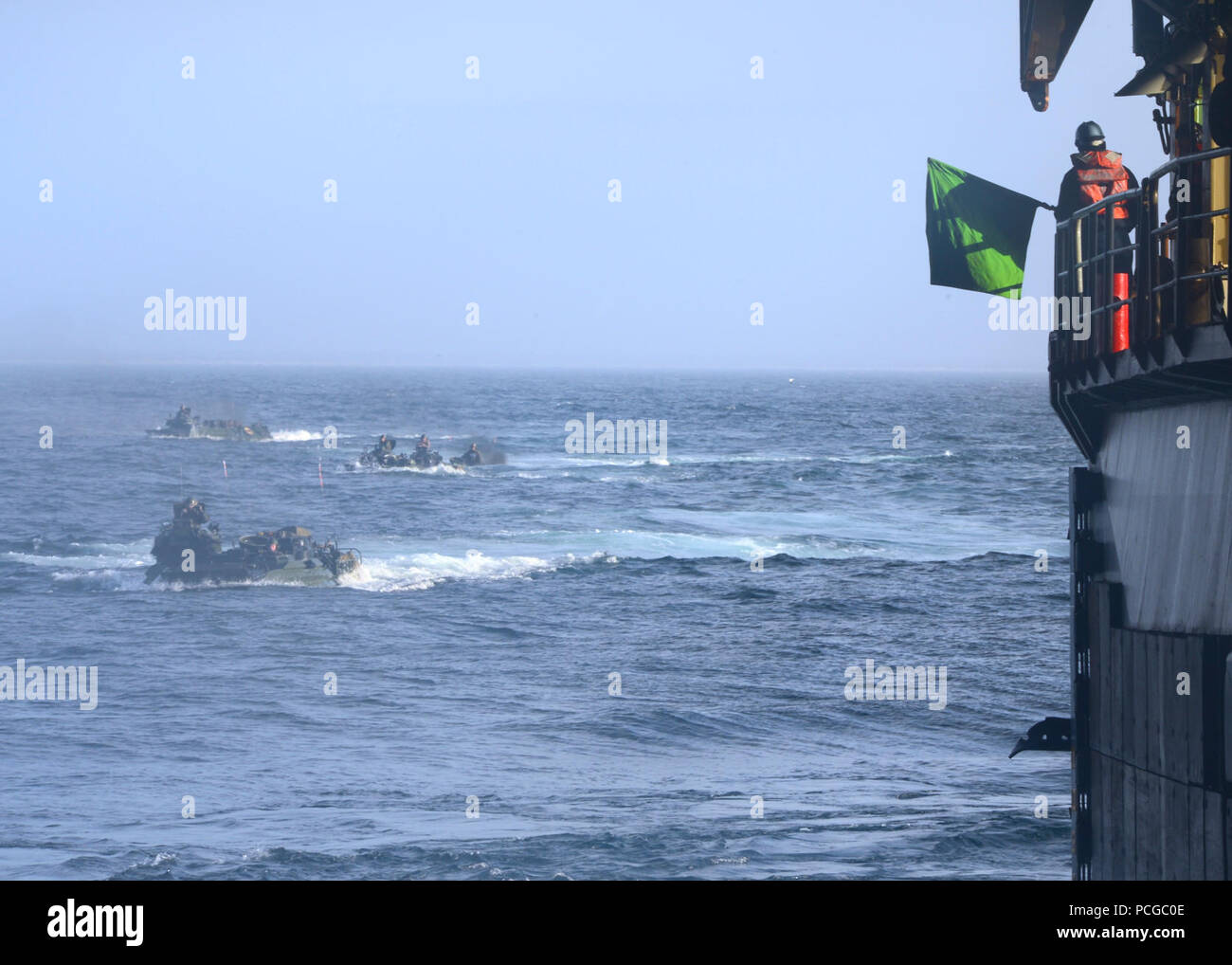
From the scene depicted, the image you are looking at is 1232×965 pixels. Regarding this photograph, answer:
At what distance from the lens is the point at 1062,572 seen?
49688 millimetres

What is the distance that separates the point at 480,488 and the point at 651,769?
5771 centimetres

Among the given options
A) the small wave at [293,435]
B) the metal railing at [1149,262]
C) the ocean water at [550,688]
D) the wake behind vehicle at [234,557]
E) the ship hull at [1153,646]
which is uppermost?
the small wave at [293,435]

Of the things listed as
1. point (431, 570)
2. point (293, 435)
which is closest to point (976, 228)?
point (431, 570)

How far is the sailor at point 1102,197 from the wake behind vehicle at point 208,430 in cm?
11441

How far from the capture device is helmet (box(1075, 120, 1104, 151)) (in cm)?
1201

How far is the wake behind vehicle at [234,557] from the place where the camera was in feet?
158

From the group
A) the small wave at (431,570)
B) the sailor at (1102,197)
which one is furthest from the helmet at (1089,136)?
the small wave at (431,570)

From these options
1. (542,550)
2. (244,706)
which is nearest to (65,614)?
(244,706)

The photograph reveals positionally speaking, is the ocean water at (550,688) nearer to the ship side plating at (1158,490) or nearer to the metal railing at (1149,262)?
the ship side plating at (1158,490)

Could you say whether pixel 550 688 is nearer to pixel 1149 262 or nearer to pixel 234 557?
pixel 234 557

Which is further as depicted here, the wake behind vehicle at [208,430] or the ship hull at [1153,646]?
the wake behind vehicle at [208,430]

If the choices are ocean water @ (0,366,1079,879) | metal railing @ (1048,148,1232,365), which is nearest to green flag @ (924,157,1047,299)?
metal railing @ (1048,148,1232,365)

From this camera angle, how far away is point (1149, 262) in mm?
9617
